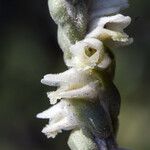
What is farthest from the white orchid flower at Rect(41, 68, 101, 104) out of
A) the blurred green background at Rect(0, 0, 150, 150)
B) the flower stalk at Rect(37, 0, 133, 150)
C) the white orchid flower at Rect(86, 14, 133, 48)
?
the blurred green background at Rect(0, 0, 150, 150)

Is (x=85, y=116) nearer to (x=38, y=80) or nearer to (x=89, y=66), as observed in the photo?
(x=89, y=66)


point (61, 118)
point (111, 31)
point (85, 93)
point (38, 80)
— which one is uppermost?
point (111, 31)

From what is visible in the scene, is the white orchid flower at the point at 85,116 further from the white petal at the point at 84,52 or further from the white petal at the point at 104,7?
the white petal at the point at 104,7

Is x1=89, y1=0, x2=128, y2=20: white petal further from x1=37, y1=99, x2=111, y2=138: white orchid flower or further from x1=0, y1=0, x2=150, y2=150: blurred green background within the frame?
x1=0, y1=0, x2=150, y2=150: blurred green background

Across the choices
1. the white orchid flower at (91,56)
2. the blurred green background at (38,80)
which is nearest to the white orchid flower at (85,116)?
the white orchid flower at (91,56)

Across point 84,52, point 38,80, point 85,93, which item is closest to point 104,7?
point 84,52

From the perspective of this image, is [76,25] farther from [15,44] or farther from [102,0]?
[15,44]
